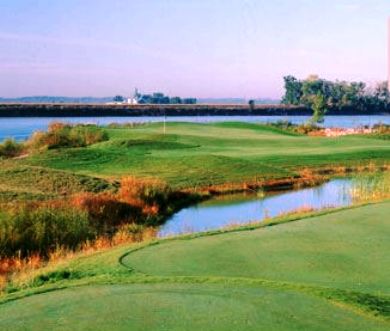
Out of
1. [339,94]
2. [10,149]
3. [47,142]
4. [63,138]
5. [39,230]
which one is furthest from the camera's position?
[339,94]

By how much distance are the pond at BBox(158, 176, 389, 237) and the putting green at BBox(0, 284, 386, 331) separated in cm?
1021

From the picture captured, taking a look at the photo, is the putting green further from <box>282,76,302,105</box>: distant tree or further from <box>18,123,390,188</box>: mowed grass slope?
<box>282,76,302,105</box>: distant tree

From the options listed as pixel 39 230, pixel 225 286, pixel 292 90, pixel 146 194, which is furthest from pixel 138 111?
pixel 225 286

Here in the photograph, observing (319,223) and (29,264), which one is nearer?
(29,264)

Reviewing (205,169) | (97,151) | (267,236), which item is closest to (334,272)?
(267,236)

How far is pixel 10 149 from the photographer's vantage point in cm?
3756

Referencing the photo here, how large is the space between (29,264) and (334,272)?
5445mm

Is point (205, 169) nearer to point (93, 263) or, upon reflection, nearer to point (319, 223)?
point (319, 223)

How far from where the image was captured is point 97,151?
3316 cm

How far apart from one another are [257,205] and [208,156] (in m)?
8.31

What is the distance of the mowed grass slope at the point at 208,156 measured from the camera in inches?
1166

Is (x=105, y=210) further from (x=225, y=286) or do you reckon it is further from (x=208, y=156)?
(x=208, y=156)

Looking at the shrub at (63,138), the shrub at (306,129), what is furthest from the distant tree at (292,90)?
the shrub at (63,138)

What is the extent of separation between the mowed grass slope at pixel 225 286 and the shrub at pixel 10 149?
A: 26.0 metres
